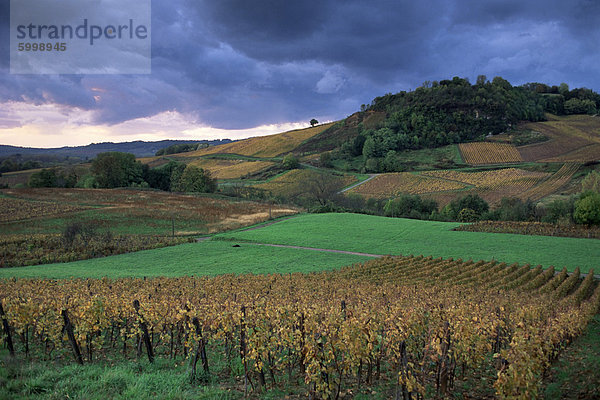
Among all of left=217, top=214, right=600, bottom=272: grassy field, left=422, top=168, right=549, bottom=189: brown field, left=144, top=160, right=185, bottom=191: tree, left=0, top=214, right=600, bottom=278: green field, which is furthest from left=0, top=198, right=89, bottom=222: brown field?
left=422, top=168, right=549, bottom=189: brown field

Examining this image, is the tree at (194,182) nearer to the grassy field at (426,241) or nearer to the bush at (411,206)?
the grassy field at (426,241)

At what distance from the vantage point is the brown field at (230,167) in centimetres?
14512

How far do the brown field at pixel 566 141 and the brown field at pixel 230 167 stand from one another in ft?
317

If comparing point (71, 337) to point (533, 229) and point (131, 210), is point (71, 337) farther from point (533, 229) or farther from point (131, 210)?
point (131, 210)

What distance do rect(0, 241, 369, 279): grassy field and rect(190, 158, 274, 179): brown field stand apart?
319ft

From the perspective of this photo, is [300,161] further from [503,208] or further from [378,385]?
[378,385]

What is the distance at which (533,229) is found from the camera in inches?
2093

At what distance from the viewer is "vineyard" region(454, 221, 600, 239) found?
51031 millimetres

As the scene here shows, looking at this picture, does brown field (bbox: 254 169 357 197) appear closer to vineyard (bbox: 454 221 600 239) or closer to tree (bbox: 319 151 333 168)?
tree (bbox: 319 151 333 168)

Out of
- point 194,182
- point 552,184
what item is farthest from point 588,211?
point 194,182

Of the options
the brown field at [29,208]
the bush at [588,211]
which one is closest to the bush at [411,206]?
the bush at [588,211]

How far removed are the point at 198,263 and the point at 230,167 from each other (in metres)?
122

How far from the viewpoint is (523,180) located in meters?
94.9

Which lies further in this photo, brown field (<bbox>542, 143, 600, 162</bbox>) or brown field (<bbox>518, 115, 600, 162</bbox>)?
brown field (<bbox>518, 115, 600, 162</bbox>)
